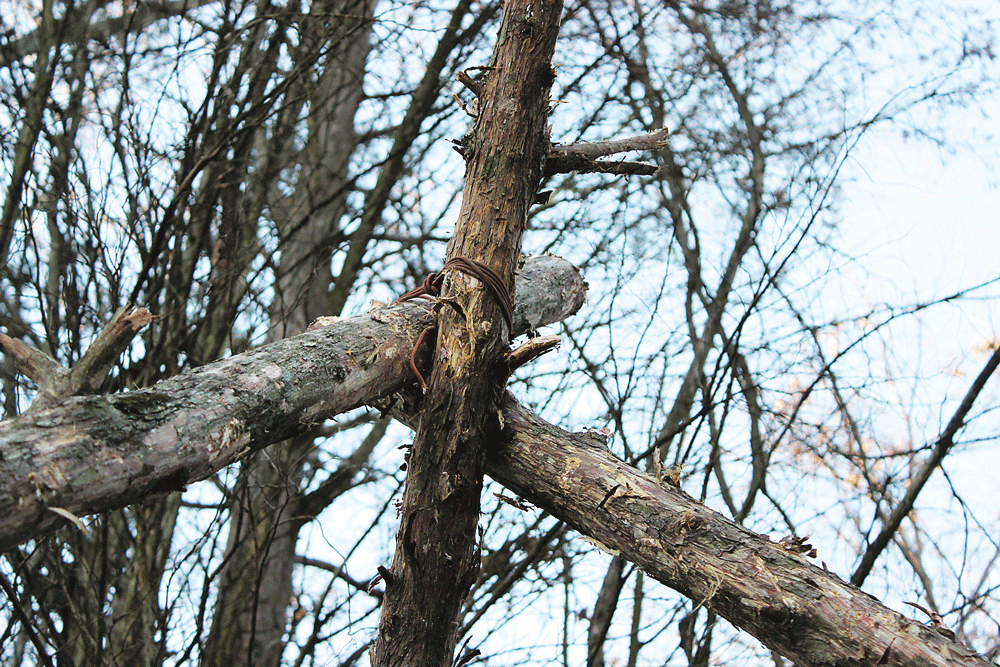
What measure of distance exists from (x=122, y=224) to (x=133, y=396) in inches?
106

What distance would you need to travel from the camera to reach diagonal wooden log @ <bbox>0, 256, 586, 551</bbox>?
3.63ft

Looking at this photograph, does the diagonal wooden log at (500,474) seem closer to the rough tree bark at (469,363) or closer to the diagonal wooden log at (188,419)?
the diagonal wooden log at (188,419)

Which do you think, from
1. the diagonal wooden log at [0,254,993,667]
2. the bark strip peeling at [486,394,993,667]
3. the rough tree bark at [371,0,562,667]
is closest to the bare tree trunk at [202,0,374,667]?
the rough tree bark at [371,0,562,667]

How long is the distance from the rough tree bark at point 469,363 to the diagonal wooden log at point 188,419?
0.17 meters

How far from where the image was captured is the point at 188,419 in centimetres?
133

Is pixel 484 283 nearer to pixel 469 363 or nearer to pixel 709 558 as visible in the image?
pixel 469 363

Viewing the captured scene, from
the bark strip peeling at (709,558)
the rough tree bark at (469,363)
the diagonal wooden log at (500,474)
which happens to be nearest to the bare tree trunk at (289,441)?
the rough tree bark at (469,363)

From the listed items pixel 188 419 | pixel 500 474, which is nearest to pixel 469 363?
pixel 500 474

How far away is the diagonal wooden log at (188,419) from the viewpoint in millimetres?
1107

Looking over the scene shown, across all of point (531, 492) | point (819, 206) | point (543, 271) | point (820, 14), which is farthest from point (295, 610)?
point (820, 14)

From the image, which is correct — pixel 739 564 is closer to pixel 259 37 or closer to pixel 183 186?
pixel 183 186

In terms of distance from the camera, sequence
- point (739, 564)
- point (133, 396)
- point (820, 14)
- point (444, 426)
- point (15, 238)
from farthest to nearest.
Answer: point (820, 14), point (15, 238), point (444, 426), point (739, 564), point (133, 396)

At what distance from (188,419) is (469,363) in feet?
2.11

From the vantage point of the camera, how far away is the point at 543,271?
2697 millimetres
